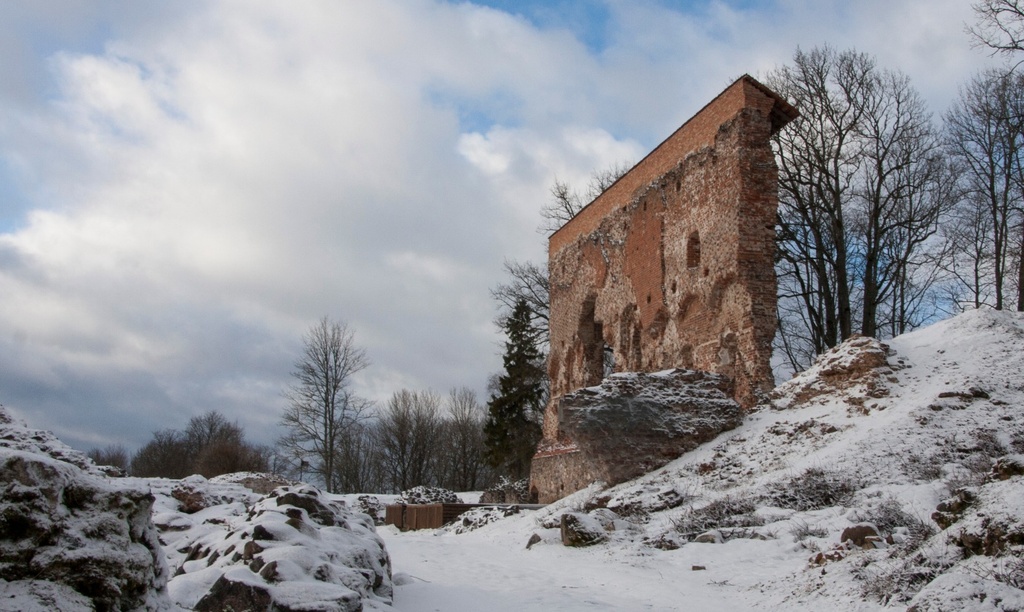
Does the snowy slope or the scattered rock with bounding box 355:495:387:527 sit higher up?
the snowy slope

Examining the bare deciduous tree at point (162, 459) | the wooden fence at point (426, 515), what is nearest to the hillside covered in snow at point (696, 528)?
the wooden fence at point (426, 515)

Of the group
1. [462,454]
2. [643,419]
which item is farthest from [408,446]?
[643,419]

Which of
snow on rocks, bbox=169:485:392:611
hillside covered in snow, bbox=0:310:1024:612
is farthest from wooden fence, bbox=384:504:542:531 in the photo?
snow on rocks, bbox=169:485:392:611

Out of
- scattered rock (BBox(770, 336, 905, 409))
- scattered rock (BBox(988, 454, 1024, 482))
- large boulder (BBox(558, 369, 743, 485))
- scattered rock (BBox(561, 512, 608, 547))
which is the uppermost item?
scattered rock (BBox(770, 336, 905, 409))

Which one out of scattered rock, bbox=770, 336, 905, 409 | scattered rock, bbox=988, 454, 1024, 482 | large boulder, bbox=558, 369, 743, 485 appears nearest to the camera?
scattered rock, bbox=988, 454, 1024, 482

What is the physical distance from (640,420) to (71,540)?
11889mm

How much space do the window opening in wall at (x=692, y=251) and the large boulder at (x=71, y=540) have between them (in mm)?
15648

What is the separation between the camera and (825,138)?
24094mm

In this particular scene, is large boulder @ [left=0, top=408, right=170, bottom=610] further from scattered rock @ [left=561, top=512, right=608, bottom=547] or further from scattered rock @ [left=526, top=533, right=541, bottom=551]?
scattered rock @ [left=526, top=533, right=541, bottom=551]

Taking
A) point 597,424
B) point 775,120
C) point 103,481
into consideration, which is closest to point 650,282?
point 775,120

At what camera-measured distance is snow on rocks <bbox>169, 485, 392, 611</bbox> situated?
490 cm

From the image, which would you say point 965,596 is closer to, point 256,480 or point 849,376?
point 849,376

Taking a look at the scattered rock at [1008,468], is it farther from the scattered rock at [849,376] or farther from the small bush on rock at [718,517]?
the scattered rock at [849,376]

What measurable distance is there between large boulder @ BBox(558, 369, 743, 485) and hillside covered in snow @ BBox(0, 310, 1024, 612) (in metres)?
0.40
